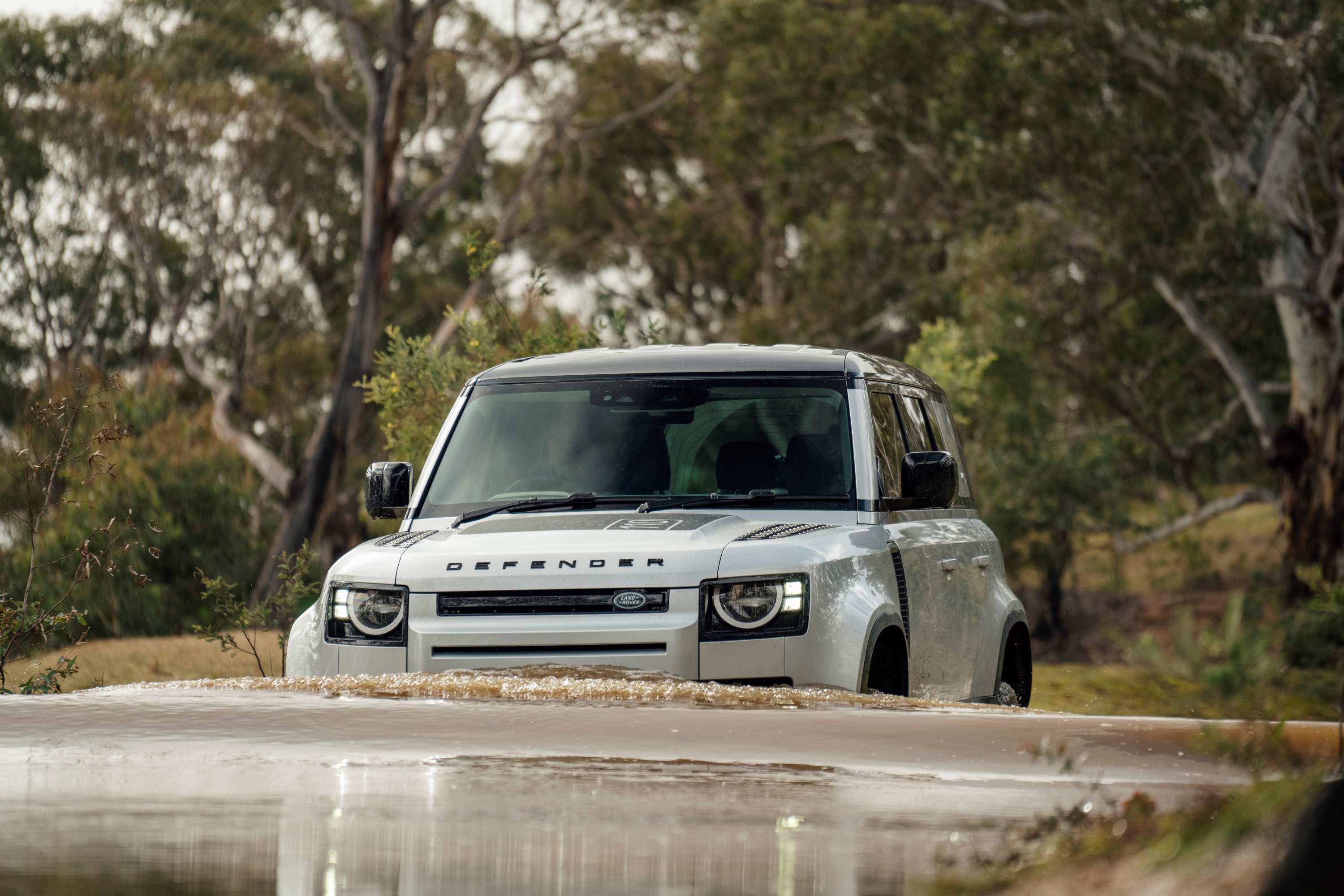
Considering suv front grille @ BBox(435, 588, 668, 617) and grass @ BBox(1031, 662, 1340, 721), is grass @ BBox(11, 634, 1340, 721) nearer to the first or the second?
grass @ BBox(1031, 662, 1340, 721)

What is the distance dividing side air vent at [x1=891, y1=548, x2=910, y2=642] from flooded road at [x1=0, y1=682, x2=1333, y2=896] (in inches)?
94.2

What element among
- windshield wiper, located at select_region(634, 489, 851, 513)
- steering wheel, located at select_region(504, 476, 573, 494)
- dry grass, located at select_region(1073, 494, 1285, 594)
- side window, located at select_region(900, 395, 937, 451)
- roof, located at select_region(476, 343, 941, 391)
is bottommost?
dry grass, located at select_region(1073, 494, 1285, 594)

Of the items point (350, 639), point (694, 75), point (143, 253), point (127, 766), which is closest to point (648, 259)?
point (694, 75)

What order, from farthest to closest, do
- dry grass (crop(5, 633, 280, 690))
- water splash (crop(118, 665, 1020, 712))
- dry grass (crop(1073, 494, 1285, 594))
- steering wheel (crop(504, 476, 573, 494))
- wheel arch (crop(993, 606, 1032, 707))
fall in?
dry grass (crop(1073, 494, 1285, 594))
dry grass (crop(5, 633, 280, 690))
wheel arch (crop(993, 606, 1032, 707))
steering wheel (crop(504, 476, 573, 494))
water splash (crop(118, 665, 1020, 712))

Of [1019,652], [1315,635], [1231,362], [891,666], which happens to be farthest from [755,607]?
[1231,362]

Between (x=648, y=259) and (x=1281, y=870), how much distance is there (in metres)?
36.2

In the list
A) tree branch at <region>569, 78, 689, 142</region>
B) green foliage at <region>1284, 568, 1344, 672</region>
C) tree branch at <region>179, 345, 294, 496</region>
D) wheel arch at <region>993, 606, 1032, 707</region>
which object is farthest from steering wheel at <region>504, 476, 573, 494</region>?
tree branch at <region>569, 78, 689, 142</region>

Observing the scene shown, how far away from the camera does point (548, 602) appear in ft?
18.9

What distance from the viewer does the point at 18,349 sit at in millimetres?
36906

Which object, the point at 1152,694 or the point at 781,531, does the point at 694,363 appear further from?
the point at 1152,694

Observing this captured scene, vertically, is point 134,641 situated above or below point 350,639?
below

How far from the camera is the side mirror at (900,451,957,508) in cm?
677

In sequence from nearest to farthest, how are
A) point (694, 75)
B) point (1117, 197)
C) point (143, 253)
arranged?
point (1117, 197)
point (694, 75)
point (143, 253)

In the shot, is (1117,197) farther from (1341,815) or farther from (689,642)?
(1341,815)
